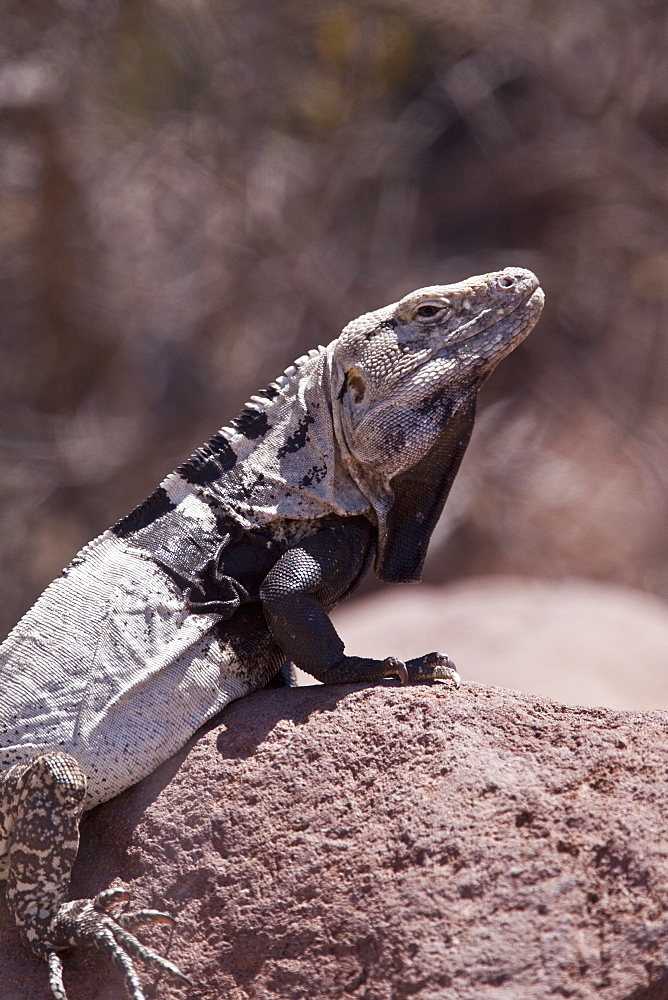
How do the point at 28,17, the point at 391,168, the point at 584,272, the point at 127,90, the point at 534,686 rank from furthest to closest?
the point at 584,272
the point at 391,168
the point at 127,90
the point at 28,17
the point at 534,686

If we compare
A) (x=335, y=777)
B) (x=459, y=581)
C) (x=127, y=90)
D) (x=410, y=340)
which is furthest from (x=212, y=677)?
(x=127, y=90)

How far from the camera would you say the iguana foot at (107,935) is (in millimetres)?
3512

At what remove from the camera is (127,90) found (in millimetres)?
11797

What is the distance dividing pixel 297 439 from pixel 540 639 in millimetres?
4132

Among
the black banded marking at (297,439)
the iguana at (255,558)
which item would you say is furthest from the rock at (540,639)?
the black banded marking at (297,439)

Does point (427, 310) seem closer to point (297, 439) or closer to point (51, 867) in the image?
point (297, 439)

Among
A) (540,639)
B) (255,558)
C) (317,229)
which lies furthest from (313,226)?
(255,558)

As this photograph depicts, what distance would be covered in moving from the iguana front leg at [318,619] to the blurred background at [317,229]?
25.9 ft

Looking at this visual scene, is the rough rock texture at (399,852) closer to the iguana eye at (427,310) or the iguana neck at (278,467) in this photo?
the iguana neck at (278,467)

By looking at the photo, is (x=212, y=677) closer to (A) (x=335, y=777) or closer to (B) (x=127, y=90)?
(A) (x=335, y=777)

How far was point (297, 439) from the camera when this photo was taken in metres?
4.43

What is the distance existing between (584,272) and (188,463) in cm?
1022

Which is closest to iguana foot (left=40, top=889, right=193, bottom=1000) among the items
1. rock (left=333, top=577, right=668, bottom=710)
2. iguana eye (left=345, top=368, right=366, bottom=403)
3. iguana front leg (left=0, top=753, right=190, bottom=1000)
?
iguana front leg (left=0, top=753, right=190, bottom=1000)

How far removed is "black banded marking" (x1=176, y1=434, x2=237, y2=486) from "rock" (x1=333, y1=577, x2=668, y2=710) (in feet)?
10.3
